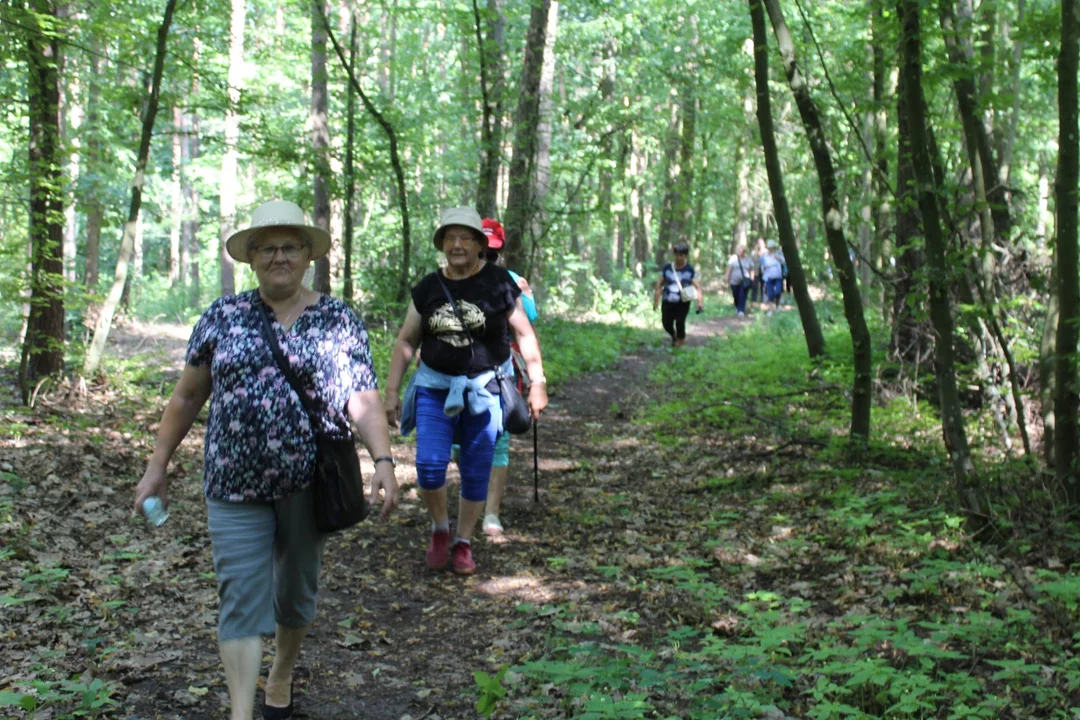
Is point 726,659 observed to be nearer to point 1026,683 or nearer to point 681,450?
point 1026,683

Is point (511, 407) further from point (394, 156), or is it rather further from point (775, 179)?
point (394, 156)

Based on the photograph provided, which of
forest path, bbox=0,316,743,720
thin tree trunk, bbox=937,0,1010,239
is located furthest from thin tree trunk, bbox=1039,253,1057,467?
forest path, bbox=0,316,743,720

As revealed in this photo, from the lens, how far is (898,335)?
11.5m

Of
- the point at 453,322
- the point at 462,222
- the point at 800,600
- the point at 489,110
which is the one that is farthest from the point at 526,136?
the point at 800,600

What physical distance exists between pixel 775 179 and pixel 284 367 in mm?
9489

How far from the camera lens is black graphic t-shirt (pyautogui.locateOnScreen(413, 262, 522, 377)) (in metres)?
6.20

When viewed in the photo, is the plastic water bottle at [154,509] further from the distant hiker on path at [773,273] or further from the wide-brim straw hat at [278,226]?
the distant hiker on path at [773,273]

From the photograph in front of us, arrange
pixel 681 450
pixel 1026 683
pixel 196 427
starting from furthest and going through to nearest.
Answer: pixel 196 427 < pixel 681 450 < pixel 1026 683

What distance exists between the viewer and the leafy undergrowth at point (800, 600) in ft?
13.5

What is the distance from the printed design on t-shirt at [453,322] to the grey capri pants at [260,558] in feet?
7.93

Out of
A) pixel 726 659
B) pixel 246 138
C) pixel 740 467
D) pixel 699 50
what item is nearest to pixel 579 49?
pixel 699 50

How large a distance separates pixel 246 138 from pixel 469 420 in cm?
830

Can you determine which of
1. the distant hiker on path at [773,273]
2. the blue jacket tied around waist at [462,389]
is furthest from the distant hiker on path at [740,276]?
the blue jacket tied around waist at [462,389]

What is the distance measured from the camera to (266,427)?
145 inches
